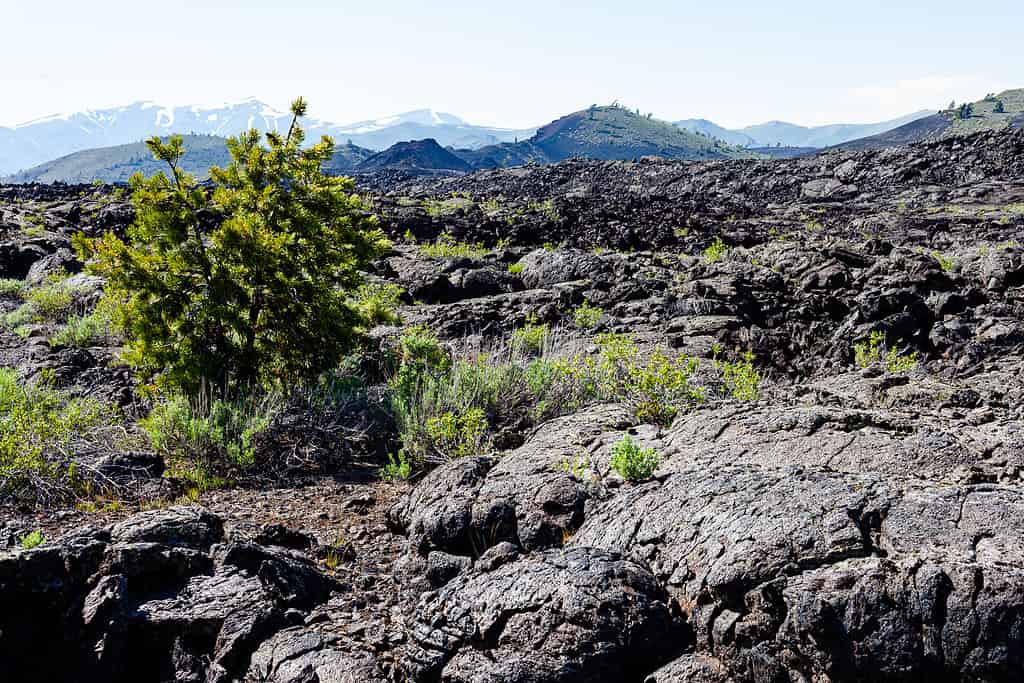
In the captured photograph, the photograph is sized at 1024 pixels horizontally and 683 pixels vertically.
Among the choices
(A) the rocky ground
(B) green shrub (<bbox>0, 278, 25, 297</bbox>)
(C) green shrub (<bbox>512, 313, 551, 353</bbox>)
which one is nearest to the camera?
(A) the rocky ground

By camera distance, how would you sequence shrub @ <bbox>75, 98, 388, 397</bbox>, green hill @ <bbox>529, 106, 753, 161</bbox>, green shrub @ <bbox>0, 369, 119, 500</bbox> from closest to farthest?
green shrub @ <bbox>0, 369, 119, 500</bbox> < shrub @ <bbox>75, 98, 388, 397</bbox> < green hill @ <bbox>529, 106, 753, 161</bbox>

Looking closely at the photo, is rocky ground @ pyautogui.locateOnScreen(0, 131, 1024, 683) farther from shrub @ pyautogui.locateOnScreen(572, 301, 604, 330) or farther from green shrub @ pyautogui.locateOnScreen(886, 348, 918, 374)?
shrub @ pyautogui.locateOnScreen(572, 301, 604, 330)

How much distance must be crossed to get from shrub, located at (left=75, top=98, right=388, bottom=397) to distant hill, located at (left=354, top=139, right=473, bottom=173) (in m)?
107

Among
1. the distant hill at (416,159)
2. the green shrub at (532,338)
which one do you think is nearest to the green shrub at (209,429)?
the green shrub at (532,338)

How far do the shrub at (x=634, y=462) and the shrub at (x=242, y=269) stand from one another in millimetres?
4128

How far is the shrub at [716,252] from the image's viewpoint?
16.5 meters

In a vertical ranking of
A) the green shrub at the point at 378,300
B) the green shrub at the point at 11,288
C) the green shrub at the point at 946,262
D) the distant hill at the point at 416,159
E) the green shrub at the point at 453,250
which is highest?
the distant hill at the point at 416,159

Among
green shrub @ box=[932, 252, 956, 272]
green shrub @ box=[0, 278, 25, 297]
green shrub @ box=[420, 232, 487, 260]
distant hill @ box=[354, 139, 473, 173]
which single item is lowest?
green shrub @ box=[0, 278, 25, 297]

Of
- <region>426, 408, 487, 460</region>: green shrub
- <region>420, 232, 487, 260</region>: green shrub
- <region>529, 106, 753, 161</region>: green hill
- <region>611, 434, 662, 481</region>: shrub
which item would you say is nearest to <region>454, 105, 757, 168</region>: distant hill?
<region>529, 106, 753, 161</region>: green hill

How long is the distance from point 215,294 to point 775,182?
130 ft

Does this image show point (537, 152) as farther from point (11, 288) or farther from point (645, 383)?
point (645, 383)

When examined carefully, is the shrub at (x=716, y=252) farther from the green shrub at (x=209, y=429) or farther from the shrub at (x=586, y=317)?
the green shrub at (x=209, y=429)

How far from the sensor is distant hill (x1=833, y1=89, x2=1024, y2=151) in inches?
4572

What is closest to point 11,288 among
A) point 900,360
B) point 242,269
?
point 242,269
